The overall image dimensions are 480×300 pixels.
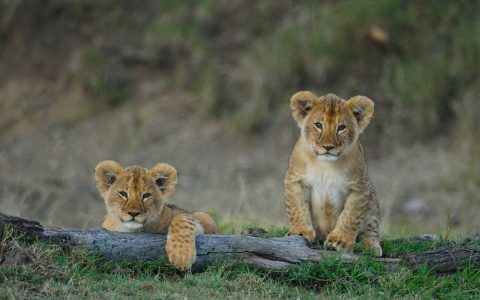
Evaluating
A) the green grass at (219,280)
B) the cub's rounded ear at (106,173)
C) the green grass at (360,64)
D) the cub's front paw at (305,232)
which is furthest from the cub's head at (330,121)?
the green grass at (360,64)

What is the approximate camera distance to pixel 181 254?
7.38m

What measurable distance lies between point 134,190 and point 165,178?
0.47m

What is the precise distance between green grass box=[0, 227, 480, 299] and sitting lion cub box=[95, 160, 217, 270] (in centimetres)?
20

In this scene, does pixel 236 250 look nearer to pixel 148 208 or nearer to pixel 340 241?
pixel 148 208

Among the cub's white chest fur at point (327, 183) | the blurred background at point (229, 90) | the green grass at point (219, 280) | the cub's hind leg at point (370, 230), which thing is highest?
the blurred background at point (229, 90)

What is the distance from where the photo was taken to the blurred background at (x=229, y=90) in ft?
49.5

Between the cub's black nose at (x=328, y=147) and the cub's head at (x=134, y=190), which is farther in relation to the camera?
the cub's black nose at (x=328, y=147)

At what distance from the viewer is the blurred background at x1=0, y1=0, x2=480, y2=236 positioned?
1509cm

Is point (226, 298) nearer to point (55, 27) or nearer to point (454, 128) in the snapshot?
point (454, 128)

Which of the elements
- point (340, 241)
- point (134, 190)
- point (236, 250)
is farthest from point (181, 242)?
point (340, 241)

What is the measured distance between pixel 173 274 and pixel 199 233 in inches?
21.5

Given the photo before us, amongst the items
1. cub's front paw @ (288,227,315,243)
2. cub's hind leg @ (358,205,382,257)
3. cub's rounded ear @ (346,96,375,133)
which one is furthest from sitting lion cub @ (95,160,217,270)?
cub's rounded ear @ (346,96,375,133)

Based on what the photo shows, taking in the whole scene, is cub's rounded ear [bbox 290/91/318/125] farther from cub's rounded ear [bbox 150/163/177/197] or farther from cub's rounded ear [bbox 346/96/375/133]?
cub's rounded ear [bbox 150/163/177/197]

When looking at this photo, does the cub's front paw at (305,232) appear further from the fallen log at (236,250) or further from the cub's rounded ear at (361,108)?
the cub's rounded ear at (361,108)
